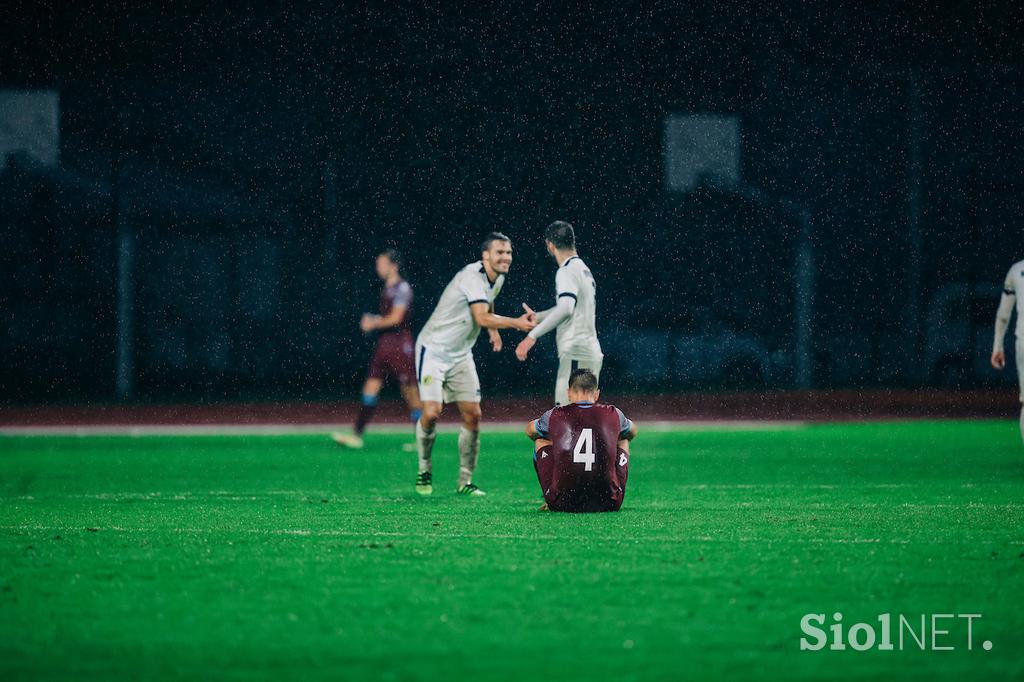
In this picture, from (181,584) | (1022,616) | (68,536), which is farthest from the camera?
(68,536)

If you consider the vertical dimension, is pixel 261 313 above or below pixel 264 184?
below

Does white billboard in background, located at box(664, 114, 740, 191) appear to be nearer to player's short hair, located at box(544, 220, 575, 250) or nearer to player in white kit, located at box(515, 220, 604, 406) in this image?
player in white kit, located at box(515, 220, 604, 406)

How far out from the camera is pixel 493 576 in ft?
20.8

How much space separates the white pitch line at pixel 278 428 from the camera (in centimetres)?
1819

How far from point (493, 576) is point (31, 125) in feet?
85.7

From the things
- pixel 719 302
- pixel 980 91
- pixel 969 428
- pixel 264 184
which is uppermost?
pixel 980 91

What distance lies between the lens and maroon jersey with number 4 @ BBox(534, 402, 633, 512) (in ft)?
27.5

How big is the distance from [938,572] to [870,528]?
5.52 ft

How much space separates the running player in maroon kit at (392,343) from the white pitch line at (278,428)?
2.85 metres

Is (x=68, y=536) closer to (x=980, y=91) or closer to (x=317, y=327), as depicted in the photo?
(x=317, y=327)

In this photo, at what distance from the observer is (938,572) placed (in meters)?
6.45

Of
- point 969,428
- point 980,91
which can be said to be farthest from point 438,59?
point 969,428

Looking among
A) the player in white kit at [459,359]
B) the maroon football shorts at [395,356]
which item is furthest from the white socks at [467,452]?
the maroon football shorts at [395,356]

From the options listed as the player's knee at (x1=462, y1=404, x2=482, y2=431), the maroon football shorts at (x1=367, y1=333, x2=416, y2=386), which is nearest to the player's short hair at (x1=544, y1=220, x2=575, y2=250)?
the player's knee at (x1=462, y1=404, x2=482, y2=431)
